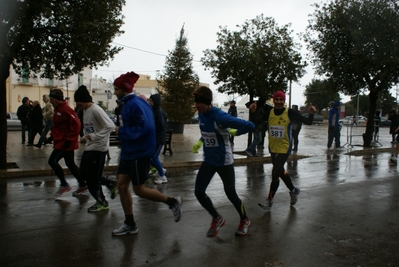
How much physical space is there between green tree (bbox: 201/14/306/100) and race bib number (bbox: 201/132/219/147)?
35.5 ft

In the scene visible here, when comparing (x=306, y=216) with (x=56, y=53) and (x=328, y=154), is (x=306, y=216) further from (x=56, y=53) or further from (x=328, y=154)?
(x=328, y=154)

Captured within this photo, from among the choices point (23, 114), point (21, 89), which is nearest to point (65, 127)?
point (23, 114)

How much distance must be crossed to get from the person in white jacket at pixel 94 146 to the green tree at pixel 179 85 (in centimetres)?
1866

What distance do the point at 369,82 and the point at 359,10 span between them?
2.85 metres

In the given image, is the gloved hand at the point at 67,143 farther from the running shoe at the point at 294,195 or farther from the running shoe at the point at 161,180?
the running shoe at the point at 294,195

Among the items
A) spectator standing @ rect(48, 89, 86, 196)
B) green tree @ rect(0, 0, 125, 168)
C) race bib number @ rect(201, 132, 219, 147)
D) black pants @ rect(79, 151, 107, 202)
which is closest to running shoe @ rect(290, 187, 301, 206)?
race bib number @ rect(201, 132, 219, 147)

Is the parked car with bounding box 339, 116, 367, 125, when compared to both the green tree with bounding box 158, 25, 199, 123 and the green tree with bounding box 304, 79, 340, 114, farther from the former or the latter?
the green tree with bounding box 304, 79, 340, 114

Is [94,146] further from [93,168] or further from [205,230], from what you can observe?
[205,230]

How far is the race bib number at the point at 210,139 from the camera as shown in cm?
473

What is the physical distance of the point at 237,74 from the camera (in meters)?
15.7

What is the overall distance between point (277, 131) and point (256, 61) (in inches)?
375

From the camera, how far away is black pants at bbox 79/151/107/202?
19.0 ft

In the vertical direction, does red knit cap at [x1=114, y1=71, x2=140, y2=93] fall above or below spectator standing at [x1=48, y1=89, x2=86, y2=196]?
above

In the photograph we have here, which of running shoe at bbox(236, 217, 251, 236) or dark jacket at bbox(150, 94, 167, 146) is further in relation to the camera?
dark jacket at bbox(150, 94, 167, 146)
